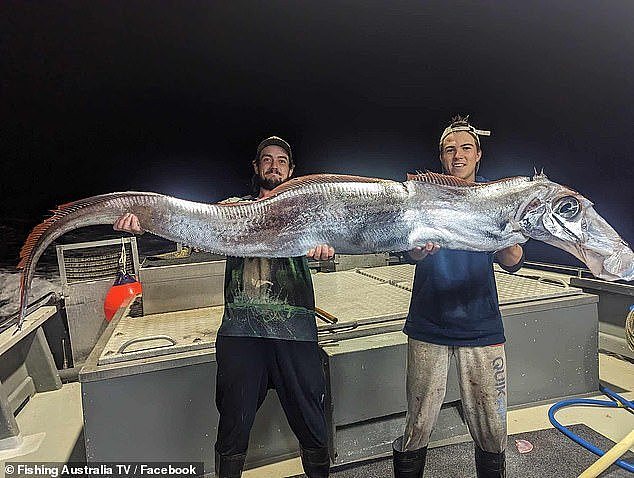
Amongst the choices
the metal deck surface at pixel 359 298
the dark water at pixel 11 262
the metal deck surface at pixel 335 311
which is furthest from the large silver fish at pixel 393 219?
the dark water at pixel 11 262

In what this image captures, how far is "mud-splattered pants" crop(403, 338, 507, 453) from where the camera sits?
1.73 metres

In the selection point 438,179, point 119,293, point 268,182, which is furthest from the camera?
point 119,293

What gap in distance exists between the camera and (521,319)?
9.11 feet

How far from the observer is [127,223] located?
1418 millimetres

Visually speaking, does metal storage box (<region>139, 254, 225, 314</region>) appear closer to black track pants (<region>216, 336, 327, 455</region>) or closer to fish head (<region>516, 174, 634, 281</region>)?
black track pants (<region>216, 336, 327, 455</region>)

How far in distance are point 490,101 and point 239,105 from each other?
2.22m

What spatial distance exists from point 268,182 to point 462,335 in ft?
3.02

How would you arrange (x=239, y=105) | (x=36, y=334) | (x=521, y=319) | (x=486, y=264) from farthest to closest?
(x=239, y=105), (x=36, y=334), (x=521, y=319), (x=486, y=264)

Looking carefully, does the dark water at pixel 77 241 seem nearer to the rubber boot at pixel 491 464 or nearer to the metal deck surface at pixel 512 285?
the rubber boot at pixel 491 464

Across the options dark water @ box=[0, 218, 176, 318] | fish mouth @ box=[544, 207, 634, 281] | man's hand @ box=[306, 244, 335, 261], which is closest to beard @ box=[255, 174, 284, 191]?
man's hand @ box=[306, 244, 335, 261]

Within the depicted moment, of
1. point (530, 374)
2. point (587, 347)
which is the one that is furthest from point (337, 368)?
point (587, 347)

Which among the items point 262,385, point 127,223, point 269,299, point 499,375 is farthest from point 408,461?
point 127,223

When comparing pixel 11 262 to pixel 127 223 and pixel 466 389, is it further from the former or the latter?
pixel 466 389

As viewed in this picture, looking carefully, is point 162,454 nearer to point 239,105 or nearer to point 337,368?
point 337,368
